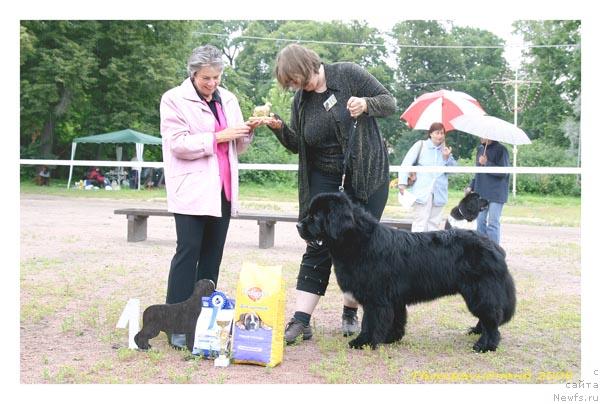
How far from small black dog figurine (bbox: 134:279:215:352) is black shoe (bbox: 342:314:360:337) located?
1.11m

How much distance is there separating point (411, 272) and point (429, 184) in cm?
340

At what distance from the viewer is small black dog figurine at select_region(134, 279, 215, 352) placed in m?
4.06

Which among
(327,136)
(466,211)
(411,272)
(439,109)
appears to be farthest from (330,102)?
(439,109)

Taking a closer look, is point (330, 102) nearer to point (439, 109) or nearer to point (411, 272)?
point (411, 272)

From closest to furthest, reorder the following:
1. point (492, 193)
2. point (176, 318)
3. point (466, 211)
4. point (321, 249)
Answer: point (176, 318) < point (321, 249) < point (466, 211) < point (492, 193)

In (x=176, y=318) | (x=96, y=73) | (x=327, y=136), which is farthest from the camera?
(x=96, y=73)

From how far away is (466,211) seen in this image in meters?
7.07

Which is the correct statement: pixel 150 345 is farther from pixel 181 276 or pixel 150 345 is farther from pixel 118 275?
pixel 118 275

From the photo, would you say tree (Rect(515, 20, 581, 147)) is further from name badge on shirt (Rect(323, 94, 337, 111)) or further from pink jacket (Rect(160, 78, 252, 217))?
pink jacket (Rect(160, 78, 252, 217))

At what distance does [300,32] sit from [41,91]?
18.1 metres

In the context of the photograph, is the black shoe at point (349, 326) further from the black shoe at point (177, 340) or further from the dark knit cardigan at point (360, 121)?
the black shoe at point (177, 340)

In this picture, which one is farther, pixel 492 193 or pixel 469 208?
pixel 492 193

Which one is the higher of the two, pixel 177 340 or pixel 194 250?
pixel 194 250

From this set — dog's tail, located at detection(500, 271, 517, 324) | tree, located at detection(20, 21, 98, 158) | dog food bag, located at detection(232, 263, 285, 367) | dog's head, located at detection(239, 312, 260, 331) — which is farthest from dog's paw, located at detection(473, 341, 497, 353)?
tree, located at detection(20, 21, 98, 158)
